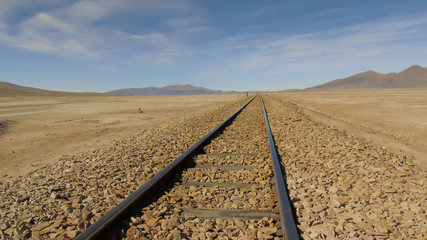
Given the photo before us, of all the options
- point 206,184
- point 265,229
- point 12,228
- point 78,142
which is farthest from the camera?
point 78,142

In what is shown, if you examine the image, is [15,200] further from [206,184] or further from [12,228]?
[206,184]

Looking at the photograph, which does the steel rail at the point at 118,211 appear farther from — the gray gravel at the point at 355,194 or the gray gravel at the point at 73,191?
the gray gravel at the point at 355,194

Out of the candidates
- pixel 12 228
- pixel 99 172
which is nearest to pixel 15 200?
pixel 12 228

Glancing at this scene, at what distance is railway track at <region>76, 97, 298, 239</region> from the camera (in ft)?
8.57

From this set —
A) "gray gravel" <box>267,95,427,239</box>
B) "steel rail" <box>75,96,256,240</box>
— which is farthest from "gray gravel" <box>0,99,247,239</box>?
"gray gravel" <box>267,95,427,239</box>

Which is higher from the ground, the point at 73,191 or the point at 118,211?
the point at 118,211

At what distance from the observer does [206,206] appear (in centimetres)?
323

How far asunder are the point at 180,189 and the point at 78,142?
6679 millimetres

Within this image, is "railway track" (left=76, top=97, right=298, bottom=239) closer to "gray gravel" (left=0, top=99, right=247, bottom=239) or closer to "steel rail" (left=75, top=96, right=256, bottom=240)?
"steel rail" (left=75, top=96, right=256, bottom=240)

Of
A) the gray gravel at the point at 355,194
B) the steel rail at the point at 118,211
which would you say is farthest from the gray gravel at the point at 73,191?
the gray gravel at the point at 355,194

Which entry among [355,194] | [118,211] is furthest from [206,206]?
[355,194]

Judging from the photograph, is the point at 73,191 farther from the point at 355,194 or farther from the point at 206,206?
the point at 355,194

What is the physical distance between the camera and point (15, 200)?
3605 mm

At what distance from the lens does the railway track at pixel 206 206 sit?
261cm
